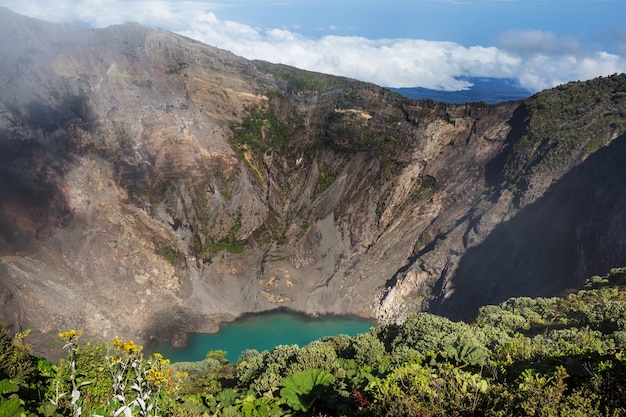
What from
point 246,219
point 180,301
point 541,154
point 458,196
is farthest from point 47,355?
point 541,154

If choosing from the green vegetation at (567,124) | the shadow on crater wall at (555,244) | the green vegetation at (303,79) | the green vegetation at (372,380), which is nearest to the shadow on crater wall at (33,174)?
the green vegetation at (303,79)

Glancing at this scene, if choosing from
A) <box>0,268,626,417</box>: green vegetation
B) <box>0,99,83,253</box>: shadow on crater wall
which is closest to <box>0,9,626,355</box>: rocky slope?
<box>0,99,83,253</box>: shadow on crater wall

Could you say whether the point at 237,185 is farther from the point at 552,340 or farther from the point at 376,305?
the point at 552,340

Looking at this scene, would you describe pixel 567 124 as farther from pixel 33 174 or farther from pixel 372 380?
pixel 33 174

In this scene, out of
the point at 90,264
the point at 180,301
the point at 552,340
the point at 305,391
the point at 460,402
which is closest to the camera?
the point at 460,402

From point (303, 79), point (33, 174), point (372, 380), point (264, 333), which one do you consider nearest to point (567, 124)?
point (303, 79)
